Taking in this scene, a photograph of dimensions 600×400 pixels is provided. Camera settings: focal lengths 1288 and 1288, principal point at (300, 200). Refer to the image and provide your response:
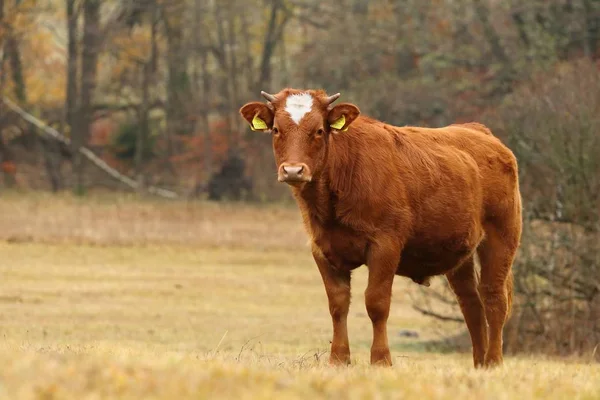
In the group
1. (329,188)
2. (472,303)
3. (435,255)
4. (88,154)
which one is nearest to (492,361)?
(472,303)

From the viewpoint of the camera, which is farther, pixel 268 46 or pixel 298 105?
pixel 268 46

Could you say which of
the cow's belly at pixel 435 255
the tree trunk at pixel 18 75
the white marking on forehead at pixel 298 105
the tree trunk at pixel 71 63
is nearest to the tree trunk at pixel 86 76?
the tree trunk at pixel 71 63

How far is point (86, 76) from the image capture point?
184 ft

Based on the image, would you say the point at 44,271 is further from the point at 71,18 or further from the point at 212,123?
the point at 212,123

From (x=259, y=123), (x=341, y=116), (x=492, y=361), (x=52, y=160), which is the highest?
(x=341, y=116)

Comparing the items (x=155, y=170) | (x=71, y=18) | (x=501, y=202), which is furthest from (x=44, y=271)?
(x=155, y=170)

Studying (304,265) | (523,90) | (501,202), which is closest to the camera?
(501,202)

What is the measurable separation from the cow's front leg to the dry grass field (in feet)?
1.00

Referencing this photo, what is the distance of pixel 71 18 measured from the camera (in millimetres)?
52906

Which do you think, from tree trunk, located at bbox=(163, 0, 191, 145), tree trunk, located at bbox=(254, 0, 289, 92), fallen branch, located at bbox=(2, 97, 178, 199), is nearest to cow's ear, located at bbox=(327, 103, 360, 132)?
fallen branch, located at bbox=(2, 97, 178, 199)

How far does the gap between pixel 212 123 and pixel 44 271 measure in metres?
33.1

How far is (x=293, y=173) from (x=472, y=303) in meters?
3.23

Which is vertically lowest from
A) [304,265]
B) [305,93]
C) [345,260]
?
[304,265]

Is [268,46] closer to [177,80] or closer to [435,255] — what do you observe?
[177,80]
